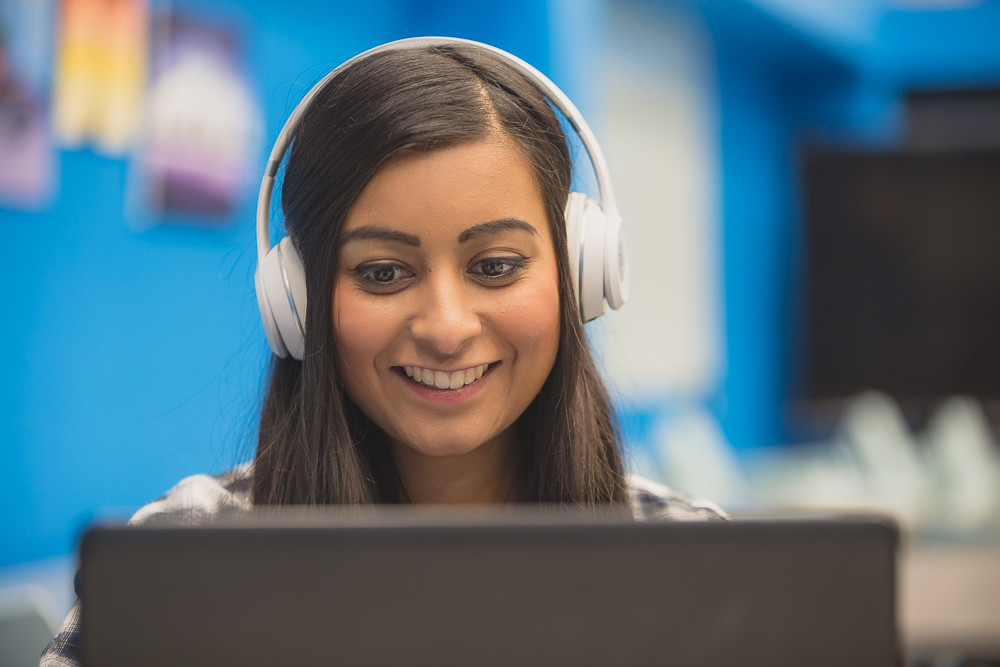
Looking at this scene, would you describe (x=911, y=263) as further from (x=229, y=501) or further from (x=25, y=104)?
(x=229, y=501)

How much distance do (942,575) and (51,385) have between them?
200 centimetres

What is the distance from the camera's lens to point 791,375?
196 inches

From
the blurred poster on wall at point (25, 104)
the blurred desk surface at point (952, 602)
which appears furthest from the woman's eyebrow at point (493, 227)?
the blurred poster on wall at point (25, 104)

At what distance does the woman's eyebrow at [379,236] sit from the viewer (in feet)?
2.94

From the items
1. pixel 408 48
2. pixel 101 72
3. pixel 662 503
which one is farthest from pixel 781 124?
pixel 408 48

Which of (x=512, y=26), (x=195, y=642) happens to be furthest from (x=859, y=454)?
(x=195, y=642)

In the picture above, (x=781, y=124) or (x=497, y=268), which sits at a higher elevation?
(x=781, y=124)

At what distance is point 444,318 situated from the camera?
35.0 inches

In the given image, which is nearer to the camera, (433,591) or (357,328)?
(433,591)

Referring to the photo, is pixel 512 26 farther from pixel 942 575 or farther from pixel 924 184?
pixel 924 184

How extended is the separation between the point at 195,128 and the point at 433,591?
2053 millimetres

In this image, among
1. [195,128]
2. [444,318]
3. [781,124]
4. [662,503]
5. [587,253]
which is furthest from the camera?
[781,124]

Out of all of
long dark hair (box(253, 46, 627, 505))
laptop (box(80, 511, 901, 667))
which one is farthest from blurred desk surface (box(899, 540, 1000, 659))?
laptop (box(80, 511, 901, 667))

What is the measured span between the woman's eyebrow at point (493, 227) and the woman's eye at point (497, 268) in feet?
0.10
